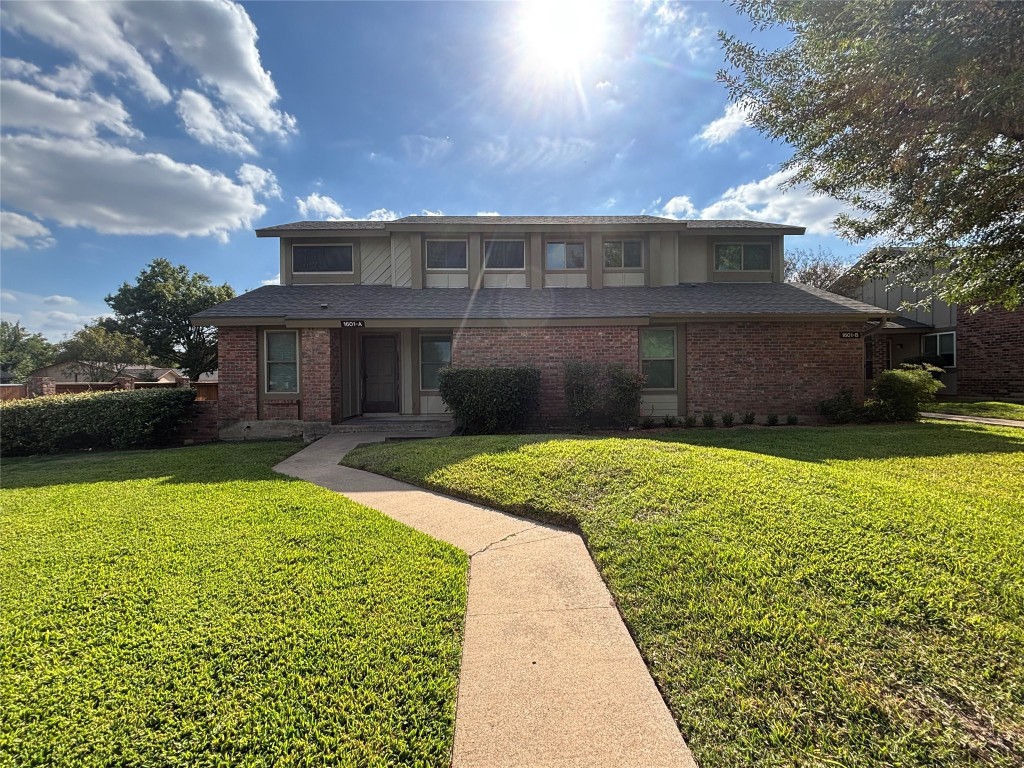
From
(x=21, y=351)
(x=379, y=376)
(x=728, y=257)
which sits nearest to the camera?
(x=379, y=376)

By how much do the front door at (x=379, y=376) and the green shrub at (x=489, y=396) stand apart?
2965 millimetres

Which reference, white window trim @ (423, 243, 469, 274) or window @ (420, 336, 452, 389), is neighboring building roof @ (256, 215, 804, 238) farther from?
window @ (420, 336, 452, 389)

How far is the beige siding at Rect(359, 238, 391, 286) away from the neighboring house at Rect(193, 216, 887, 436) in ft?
0.19

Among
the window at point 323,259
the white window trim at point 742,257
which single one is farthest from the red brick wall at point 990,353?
the window at point 323,259

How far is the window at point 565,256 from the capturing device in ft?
41.3

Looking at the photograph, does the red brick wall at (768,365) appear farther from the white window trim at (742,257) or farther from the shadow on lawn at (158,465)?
the shadow on lawn at (158,465)

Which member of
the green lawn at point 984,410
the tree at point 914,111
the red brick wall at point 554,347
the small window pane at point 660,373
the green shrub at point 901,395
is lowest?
the green lawn at point 984,410

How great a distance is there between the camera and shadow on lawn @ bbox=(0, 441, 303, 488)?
6.33m

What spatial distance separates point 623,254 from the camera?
12703 millimetres

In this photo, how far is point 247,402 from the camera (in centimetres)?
1016

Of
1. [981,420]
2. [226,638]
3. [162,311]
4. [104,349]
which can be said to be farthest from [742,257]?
[104,349]

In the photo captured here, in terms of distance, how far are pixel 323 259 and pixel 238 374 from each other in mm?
4489

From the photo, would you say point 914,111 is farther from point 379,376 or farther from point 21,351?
point 21,351

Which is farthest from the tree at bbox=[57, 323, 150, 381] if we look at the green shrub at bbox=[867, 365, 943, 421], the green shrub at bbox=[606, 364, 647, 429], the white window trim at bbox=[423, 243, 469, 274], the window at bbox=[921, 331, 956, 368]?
the window at bbox=[921, 331, 956, 368]
